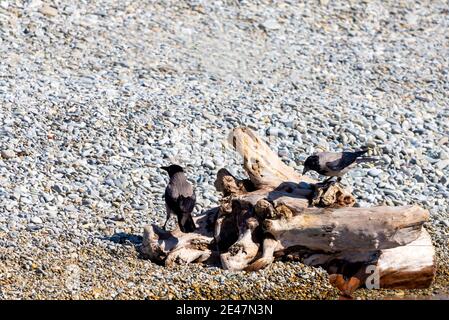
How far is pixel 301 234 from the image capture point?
38.7ft

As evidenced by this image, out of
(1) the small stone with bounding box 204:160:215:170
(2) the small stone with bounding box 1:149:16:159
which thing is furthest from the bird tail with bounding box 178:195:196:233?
(2) the small stone with bounding box 1:149:16:159

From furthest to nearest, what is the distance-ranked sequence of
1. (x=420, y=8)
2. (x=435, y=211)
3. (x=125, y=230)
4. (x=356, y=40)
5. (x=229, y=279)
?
(x=420, y=8) < (x=356, y=40) < (x=435, y=211) < (x=125, y=230) < (x=229, y=279)

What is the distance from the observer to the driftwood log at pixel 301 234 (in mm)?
11633

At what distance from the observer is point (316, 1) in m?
22.8

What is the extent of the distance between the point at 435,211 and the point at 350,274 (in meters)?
3.18

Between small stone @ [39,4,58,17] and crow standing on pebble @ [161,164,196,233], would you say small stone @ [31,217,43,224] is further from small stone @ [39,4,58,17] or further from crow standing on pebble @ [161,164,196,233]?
small stone @ [39,4,58,17]

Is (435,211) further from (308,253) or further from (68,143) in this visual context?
(68,143)

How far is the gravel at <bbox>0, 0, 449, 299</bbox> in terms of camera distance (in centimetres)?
1188

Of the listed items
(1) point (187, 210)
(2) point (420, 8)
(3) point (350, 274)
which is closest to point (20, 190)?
(1) point (187, 210)

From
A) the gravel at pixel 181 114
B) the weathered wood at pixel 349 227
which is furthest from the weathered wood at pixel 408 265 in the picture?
the weathered wood at pixel 349 227

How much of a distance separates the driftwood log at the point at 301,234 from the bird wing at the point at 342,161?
1.37ft

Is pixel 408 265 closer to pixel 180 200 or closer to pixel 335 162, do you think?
pixel 335 162

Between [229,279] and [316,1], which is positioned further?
[316,1]

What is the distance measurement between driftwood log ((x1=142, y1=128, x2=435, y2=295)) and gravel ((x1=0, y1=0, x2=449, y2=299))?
0.23 metres
